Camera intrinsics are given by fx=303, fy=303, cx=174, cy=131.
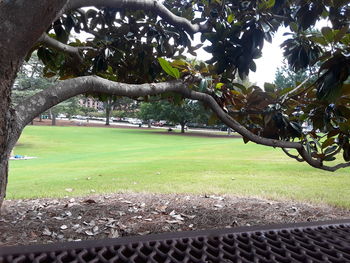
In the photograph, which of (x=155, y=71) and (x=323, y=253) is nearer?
(x=323, y=253)

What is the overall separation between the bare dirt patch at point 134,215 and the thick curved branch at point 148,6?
2058 mm

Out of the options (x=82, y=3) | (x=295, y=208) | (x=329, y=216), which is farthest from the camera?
(x=295, y=208)

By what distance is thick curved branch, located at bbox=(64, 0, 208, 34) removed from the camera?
7.30 ft

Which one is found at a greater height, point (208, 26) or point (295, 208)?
point (208, 26)

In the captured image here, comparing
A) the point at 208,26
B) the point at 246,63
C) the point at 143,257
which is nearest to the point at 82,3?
the point at 246,63

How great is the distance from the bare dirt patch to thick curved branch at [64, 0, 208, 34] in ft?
6.75

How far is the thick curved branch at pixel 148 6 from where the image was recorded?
7.30 ft

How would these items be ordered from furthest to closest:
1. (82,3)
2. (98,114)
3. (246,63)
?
(98,114) < (246,63) < (82,3)

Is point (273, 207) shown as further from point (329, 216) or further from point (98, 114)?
point (98, 114)

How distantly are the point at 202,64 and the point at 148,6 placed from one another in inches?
28.2

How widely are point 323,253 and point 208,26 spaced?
279 cm

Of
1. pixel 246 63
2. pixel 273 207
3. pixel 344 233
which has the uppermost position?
pixel 246 63

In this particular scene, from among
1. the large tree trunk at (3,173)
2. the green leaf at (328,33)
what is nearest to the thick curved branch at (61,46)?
the large tree trunk at (3,173)

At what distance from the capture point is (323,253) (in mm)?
1079
